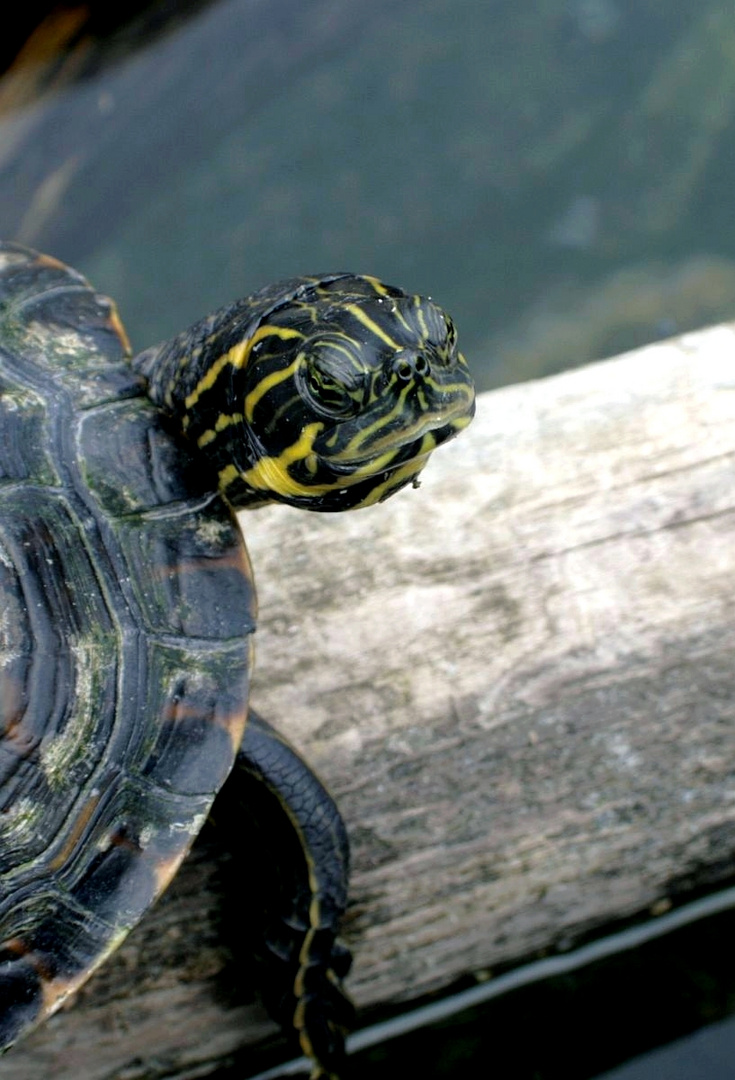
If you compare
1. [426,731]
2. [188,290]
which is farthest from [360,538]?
[188,290]

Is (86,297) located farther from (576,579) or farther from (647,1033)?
(647,1033)

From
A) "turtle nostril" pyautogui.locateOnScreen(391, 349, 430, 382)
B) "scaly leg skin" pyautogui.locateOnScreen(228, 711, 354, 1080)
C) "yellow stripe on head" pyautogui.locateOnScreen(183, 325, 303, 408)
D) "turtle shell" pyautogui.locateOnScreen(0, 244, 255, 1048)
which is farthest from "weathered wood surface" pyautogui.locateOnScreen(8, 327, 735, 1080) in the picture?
"turtle nostril" pyautogui.locateOnScreen(391, 349, 430, 382)

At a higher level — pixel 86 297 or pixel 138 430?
pixel 86 297

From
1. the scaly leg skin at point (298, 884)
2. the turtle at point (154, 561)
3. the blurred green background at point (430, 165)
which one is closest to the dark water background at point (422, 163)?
the blurred green background at point (430, 165)

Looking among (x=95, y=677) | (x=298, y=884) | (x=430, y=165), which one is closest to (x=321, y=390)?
(x=95, y=677)

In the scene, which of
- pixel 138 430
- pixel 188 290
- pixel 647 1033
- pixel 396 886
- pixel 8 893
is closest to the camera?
pixel 8 893

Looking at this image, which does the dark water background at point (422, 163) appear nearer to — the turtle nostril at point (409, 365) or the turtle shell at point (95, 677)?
the turtle shell at point (95, 677)

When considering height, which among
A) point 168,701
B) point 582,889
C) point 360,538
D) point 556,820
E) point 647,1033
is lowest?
point 647,1033

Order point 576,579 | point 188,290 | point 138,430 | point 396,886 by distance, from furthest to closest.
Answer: point 188,290, point 576,579, point 396,886, point 138,430

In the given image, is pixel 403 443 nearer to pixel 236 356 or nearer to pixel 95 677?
pixel 236 356
